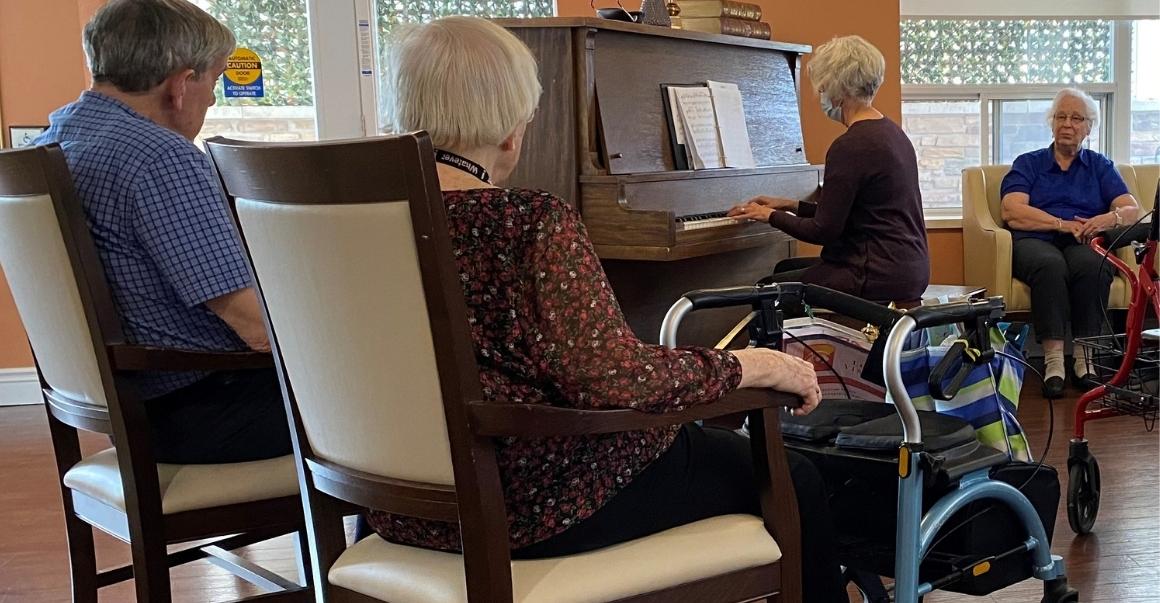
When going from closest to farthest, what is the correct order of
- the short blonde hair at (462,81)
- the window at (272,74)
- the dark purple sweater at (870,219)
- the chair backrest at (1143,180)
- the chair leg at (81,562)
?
the short blonde hair at (462,81) → the chair leg at (81,562) → the dark purple sweater at (870,219) → the window at (272,74) → the chair backrest at (1143,180)

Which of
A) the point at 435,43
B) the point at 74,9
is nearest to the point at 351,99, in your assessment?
the point at 74,9

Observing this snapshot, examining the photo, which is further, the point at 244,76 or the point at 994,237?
the point at 244,76

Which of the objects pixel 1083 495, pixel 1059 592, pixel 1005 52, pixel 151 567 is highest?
pixel 1005 52

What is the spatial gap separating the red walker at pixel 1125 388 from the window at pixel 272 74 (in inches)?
131

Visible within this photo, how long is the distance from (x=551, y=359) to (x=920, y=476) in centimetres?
65

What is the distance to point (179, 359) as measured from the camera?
5.51 feet

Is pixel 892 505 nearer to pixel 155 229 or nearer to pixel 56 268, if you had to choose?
pixel 155 229

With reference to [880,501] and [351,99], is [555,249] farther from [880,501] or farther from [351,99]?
[351,99]

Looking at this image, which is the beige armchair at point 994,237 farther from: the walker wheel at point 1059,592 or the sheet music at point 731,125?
the walker wheel at point 1059,592

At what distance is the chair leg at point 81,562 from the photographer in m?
1.92

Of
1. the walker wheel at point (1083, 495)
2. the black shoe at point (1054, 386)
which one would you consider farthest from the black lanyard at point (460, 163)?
the black shoe at point (1054, 386)

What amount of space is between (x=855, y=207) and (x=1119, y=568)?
1.28 meters

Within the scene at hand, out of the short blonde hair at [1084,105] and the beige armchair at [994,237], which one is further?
the short blonde hair at [1084,105]

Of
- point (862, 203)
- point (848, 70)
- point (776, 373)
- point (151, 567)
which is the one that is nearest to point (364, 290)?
point (776, 373)
